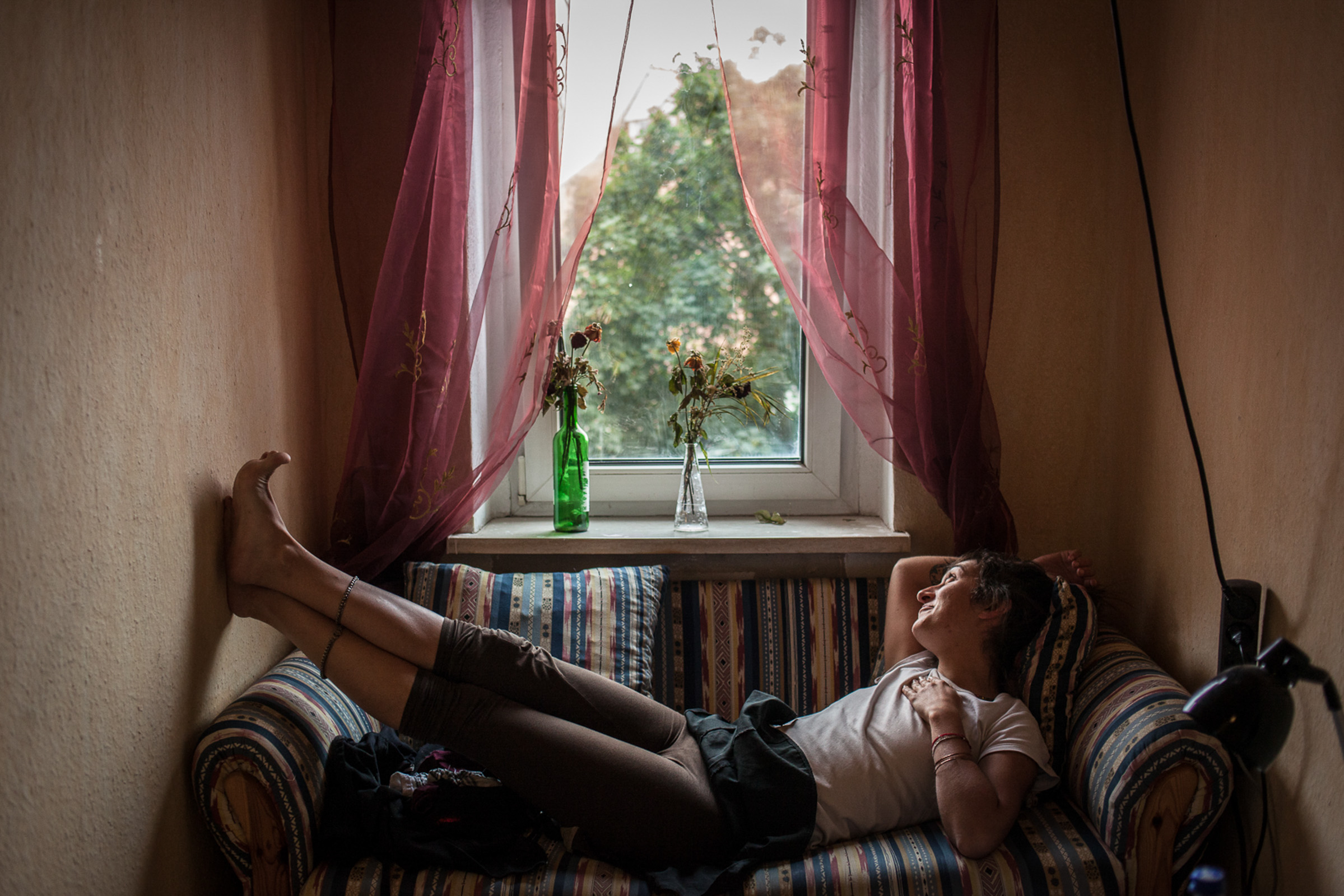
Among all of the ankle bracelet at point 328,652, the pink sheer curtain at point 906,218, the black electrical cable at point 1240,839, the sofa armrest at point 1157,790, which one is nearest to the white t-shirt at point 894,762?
the sofa armrest at point 1157,790

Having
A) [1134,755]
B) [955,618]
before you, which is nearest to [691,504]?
[955,618]

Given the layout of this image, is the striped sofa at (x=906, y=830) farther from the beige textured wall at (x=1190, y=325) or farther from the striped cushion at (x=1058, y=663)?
the beige textured wall at (x=1190, y=325)

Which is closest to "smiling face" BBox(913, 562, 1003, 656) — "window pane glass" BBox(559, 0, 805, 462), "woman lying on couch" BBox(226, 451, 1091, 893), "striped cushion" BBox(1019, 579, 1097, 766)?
"woman lying on couch" BBox(226, 451, 1091, 893)

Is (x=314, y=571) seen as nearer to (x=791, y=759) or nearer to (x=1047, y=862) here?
(x=791, y=759)

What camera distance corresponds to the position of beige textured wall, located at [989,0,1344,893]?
1374mm

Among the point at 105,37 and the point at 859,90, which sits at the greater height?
the point at 859,90

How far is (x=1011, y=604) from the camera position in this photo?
66.8 inches

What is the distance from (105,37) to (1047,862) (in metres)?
1.95

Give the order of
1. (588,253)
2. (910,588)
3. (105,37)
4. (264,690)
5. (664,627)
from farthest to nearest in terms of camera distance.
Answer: (588,253) → (664,627) → (910,588) → (264,690) → (105,37)

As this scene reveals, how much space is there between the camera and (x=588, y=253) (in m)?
2.31

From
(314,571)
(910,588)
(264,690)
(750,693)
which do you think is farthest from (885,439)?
(264,690)

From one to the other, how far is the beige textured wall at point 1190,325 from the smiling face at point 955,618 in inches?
16.9

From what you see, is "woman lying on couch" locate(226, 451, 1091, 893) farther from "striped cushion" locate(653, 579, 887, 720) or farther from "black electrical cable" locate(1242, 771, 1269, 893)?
"black electrical cable" locate(1242, 771, 1269, 893)

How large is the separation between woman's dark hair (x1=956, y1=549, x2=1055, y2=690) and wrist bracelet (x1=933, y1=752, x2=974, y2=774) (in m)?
0.25
